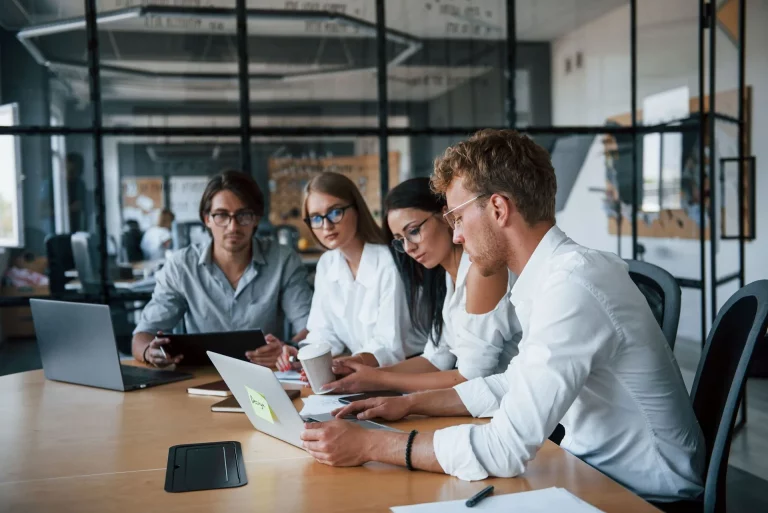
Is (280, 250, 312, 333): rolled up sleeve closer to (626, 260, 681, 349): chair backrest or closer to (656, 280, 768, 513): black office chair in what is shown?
(626, 260, 681, 349): chair backrest

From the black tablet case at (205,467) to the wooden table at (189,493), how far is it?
20 mm

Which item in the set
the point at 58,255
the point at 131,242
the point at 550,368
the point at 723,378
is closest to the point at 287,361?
the point at 550,368

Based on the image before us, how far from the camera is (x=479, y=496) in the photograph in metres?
1.25

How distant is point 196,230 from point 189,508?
2.60 metres

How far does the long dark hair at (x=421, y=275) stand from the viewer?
2.45 meters

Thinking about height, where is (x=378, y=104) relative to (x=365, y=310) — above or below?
above

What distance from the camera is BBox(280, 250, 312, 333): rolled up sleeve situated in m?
3.24

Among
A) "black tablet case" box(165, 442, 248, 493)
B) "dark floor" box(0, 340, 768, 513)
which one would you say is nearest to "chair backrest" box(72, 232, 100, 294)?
"dark floor" box(0, 340, 768, 513)

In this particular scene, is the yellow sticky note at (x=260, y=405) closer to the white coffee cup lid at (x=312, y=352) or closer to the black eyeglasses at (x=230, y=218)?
the white coffee cup lid at (x=312, y=352)

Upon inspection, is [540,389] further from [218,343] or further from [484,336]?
[218,343]

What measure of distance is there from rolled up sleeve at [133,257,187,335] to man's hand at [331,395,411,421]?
5.00ft

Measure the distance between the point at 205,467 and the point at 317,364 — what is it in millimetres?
572

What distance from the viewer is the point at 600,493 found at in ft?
4.26

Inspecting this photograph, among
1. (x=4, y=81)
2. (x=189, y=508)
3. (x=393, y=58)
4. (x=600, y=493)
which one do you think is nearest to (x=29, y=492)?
(x=189, y=508)
